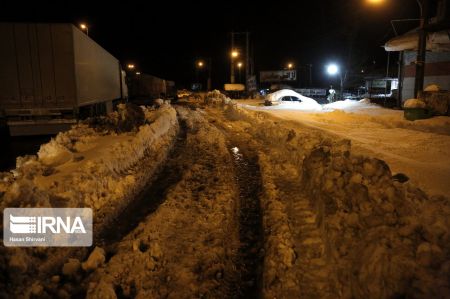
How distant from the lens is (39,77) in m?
14.2

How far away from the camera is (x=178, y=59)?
340 feet

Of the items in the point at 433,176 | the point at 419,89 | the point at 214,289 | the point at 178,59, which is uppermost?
the point at 178,59

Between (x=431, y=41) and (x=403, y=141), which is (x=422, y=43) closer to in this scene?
(x=431, y=41)

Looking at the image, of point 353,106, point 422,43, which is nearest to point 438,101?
point 422,43

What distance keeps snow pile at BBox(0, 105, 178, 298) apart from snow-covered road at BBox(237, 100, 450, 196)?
5438mm

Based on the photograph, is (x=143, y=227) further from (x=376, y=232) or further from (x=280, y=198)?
(x=376, y=232)

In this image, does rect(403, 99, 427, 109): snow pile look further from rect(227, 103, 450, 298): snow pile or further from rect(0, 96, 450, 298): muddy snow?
rect(227, 103, 450, 298): snow pile

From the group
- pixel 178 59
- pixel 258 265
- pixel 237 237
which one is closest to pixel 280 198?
pixel 237 237

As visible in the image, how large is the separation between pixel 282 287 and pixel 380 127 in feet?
39.9

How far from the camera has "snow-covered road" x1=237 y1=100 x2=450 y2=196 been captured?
286 inches

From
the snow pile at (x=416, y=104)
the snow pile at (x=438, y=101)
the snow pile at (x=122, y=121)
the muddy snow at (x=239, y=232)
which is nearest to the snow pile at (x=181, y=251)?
the muddy snow at (x=239, y=232)

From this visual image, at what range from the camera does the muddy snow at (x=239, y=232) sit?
4.01 m

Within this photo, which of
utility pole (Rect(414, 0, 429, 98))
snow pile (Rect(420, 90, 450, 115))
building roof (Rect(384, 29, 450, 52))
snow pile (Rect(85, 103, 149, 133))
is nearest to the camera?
snow pile (Rect(85, 103, 149, 133))

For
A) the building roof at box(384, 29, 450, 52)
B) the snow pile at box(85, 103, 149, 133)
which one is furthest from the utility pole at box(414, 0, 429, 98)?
the snow pile at box(85, 103, 149, 133)
